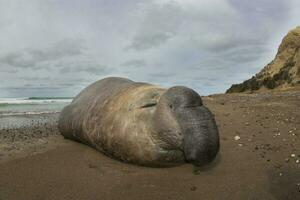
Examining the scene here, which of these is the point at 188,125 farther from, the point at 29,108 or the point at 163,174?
the point at 29,108

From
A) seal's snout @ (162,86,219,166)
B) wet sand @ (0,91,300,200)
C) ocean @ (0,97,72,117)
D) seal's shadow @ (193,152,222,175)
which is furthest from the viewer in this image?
ocean @ (0,97,72,117)

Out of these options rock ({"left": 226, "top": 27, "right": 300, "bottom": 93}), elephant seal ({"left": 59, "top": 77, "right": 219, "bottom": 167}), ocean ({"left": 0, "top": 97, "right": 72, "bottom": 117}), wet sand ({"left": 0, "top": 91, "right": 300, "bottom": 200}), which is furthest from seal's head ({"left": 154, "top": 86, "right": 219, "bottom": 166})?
rock ({"left": 226, "top": 27, "right": 300, "bottom": 93})

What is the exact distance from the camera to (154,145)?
4.44m

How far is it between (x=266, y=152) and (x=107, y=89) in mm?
2631

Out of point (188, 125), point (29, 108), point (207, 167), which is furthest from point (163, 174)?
point (29, 108)

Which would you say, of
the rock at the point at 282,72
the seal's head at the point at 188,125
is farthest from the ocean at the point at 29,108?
the seal's head at the point at 188,125

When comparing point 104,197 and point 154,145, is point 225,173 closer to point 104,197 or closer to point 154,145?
point 154,145

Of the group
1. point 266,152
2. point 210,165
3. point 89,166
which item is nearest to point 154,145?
point 210,165

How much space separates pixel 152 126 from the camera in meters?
4.48

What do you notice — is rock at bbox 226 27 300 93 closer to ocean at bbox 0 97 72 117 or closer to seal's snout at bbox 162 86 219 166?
ocean at bbox 0 97 72 117

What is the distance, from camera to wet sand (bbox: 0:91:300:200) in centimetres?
385

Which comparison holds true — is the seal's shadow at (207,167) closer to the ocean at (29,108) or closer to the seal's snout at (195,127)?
the seal's snout at (195,127)

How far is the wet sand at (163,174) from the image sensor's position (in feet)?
12.6

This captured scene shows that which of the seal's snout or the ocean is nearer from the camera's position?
the seal's snout
